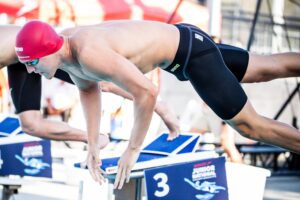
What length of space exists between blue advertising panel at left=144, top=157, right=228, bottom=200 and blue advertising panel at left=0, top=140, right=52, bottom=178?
2115mm

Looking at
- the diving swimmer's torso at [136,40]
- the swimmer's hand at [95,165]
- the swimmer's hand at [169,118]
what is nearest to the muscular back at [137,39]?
the diving swimmer's torso at [136,40]

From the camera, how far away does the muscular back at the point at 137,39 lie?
191 inches

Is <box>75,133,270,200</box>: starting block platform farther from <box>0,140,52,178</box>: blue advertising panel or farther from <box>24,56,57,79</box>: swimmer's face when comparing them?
<box>0,140,52,178</box>: blue advertising panel

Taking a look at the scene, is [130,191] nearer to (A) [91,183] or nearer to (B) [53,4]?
(A) [91,183]

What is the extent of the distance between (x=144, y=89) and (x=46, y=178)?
10.5 ft

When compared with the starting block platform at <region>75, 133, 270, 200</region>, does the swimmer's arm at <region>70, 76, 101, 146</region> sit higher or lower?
higher

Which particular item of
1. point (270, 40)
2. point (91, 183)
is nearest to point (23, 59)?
point (91, 183)

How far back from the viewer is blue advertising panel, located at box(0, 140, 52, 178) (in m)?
7.35

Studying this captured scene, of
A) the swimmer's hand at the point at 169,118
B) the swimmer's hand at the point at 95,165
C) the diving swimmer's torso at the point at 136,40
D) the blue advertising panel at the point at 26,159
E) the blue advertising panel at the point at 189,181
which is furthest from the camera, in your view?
the blue advertising panel at the point at 26,159

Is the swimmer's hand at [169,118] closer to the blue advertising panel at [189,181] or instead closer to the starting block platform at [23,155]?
the blue advertising panel at [189,181]

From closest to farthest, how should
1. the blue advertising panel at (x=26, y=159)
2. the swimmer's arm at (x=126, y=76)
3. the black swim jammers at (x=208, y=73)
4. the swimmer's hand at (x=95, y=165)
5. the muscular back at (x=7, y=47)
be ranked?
1. the swimmer's arm at (x=126, y=76)
2. the black swim jammers at (x=208, y=73)
3. the swimmer's hand at (x=95, y=165)
4. the muscular back at (x=7, y=47)
5. the blue advertising panel at (x=26, y=159)

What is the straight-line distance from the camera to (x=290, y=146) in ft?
17.9

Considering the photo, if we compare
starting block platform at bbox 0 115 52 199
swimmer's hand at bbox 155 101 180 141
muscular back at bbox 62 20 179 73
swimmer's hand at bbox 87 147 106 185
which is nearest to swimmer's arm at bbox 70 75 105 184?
swimmer's hand at bbox 87 147 106 185

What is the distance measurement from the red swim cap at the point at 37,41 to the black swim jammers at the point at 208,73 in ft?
2.88
